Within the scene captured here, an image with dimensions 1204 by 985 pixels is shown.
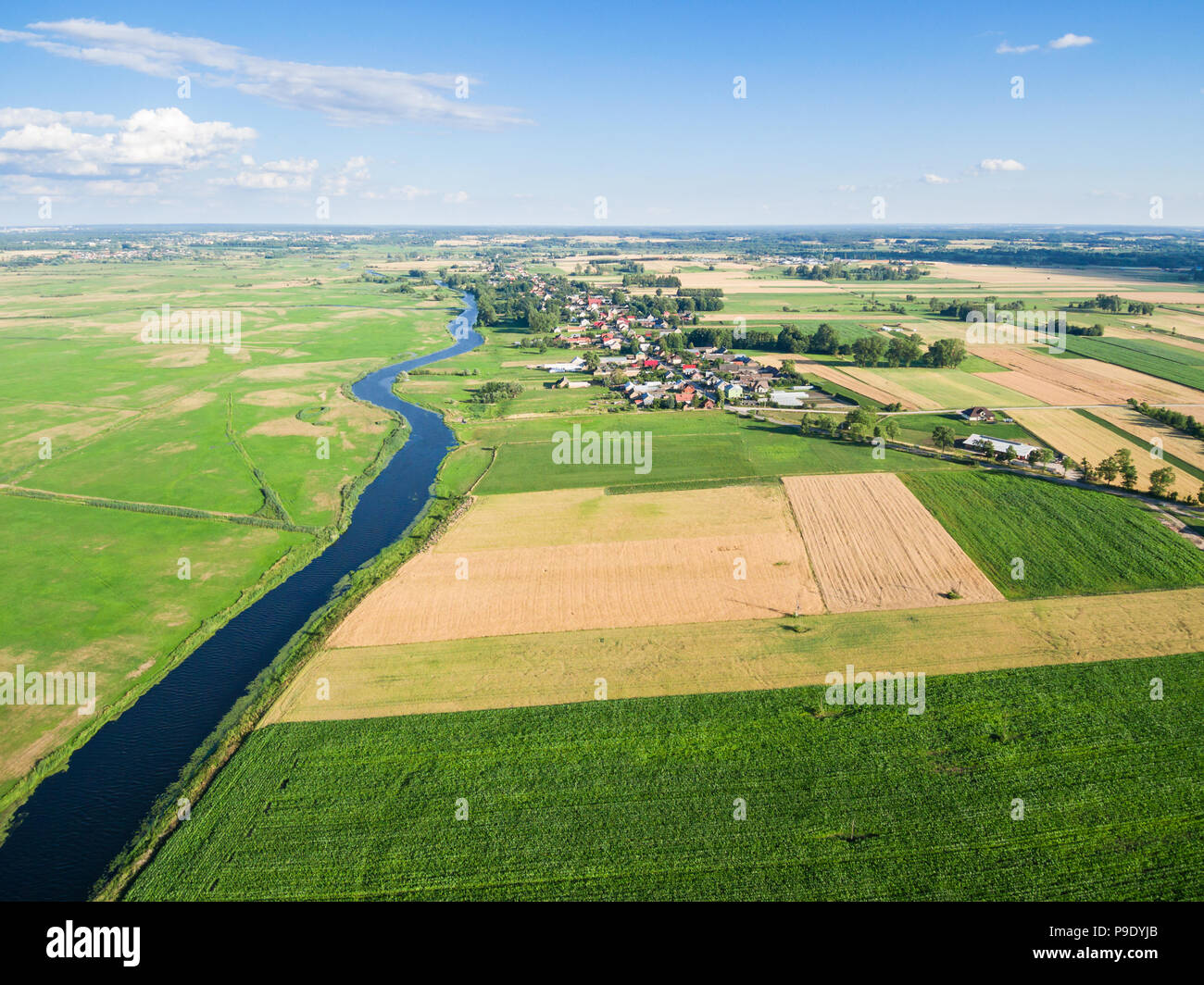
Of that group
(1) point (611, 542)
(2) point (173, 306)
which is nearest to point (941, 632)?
(1) point (611, 542)

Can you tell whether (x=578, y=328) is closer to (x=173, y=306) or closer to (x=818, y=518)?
(x=818, y=518)

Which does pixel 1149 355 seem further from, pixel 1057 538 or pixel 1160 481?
pixel 1057 538

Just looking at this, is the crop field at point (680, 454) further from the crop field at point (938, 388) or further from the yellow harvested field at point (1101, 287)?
the yellow harvested field at point (1101, 287)

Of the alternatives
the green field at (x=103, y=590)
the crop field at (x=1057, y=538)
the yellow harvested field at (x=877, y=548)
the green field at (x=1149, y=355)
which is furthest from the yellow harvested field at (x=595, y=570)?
the green field at (x=1149, y=355)

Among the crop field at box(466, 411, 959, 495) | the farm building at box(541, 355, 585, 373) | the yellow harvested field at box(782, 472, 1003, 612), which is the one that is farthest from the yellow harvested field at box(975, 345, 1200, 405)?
the farm building at box(541, 355, 585, 373)

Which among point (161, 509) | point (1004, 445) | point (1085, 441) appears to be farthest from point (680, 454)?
point (161, 509)

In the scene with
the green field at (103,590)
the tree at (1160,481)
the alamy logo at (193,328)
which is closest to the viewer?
the green field at (103,590)

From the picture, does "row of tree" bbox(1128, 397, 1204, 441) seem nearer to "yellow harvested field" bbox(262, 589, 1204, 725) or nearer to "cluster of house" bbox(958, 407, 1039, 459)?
"cluster of house" bbox(958, 407, 1039, 459)
